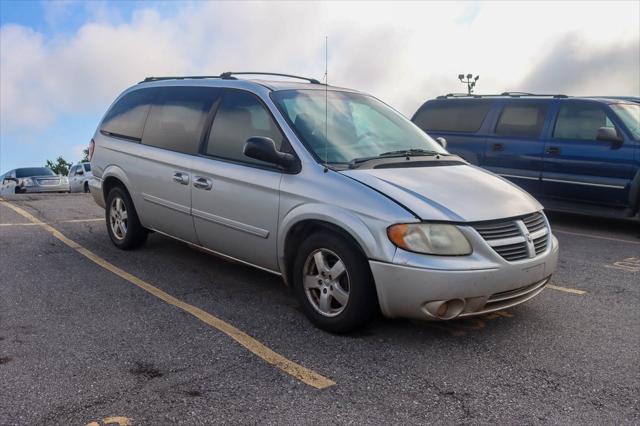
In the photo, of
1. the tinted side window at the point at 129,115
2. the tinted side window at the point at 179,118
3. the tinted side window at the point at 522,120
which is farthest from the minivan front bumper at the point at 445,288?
the tinted side window at the point at 522,120

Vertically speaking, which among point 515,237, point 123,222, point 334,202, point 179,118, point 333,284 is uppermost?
point 179,118

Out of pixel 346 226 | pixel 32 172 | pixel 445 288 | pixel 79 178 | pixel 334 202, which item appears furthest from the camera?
pixel 79 178

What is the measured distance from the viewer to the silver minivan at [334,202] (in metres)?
3.78

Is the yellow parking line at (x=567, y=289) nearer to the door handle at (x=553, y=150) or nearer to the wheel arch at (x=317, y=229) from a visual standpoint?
the wheel arch at (x=317, y=229)

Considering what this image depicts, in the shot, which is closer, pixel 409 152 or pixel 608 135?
pixel 409 152

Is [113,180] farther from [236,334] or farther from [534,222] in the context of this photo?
[534,222]

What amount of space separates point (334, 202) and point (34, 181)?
2245cm

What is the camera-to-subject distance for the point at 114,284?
5.33 m

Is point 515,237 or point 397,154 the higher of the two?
point 397,154

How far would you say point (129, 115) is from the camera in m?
6.42

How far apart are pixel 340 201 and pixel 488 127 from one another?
6.07 metres

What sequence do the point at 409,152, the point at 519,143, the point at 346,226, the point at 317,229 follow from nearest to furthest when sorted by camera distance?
the point at 346,226 → the point at 317,229 → the point at 409,152 → the point at 519,143

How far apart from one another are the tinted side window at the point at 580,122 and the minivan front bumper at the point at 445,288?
527cm

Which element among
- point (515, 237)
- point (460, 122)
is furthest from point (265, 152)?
point (460, 122)
